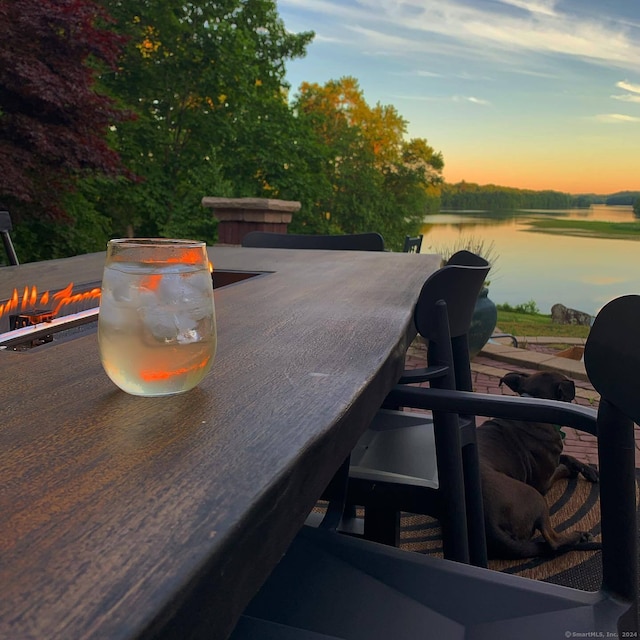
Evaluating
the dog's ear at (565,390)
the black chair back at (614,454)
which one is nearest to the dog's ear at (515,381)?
the dog's ear at (565,390)

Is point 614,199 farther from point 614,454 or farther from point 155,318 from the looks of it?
point 155,318

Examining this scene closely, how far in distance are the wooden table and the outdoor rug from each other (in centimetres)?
138

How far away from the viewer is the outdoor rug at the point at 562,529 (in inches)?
81.7

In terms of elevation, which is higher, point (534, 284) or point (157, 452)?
point (157, 452)

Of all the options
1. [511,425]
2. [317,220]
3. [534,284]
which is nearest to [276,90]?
[317,220]

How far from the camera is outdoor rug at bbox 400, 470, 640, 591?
6.81 feet

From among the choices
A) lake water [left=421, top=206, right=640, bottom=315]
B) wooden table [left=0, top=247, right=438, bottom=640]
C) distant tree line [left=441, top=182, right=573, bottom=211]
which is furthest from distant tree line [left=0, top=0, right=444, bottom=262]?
wooden table [left=0, top=247, right=438, bottom=640]

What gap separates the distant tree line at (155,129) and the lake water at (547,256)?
410 cm

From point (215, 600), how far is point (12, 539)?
0.41 feet

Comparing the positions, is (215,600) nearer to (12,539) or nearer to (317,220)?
(12,539)

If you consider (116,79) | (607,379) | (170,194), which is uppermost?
(116,79)

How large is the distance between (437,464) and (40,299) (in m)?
0.92

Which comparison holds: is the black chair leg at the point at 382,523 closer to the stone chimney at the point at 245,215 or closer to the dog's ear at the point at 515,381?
the dog's ear at the point at 515,381

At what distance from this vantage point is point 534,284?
880 centimetres
